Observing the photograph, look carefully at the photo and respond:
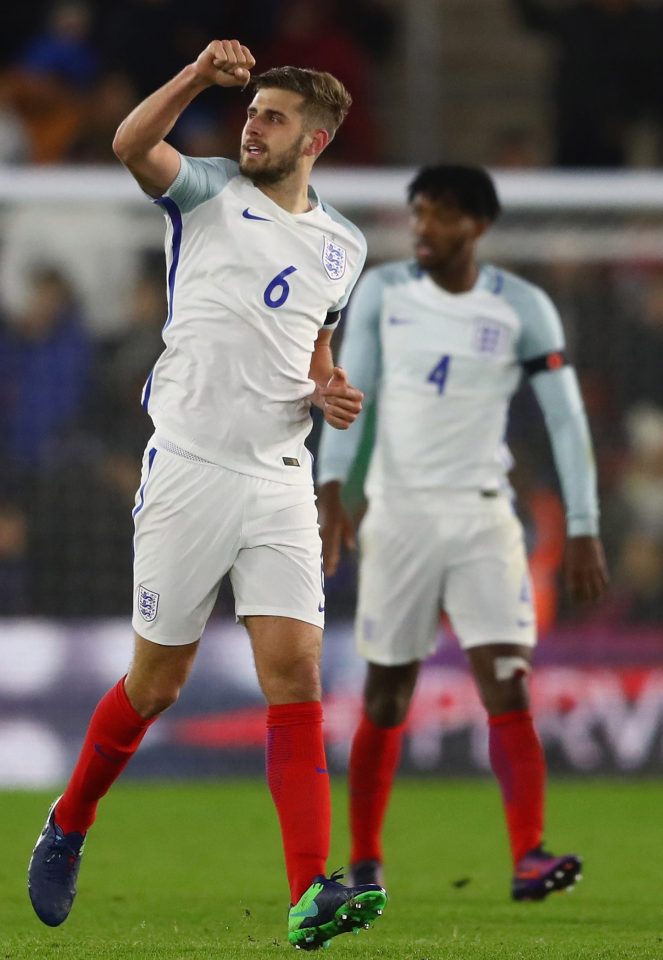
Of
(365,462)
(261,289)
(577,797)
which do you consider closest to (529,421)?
(577,797)

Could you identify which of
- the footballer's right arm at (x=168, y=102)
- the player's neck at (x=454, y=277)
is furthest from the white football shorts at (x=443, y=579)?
the footballer's right arm at (x=168, y=102)

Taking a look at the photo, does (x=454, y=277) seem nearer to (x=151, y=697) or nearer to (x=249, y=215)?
(x=249, y=215)

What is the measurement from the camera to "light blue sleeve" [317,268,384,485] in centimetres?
623

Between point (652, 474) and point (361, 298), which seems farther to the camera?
point (652, 474)

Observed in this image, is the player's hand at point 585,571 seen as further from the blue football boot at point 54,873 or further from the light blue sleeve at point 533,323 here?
the blue football boot at point 54,873

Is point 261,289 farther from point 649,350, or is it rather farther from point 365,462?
point 649,350

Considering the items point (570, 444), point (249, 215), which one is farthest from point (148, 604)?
point (570, 444)

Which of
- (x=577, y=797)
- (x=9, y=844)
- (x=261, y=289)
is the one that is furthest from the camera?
(x=577, y=797)

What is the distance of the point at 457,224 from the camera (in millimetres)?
6340

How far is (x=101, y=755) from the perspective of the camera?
491 cm

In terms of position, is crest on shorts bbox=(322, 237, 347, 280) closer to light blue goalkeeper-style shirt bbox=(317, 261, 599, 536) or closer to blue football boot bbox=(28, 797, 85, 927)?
light blue goalkeeper-style shirt bbox=(317, 261, 599, 536)

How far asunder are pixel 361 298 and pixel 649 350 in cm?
437

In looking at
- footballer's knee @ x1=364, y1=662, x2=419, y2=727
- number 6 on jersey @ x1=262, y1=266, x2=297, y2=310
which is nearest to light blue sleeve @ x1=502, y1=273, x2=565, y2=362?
footballer's knee @ x1=364, y1=662, x2=419, y2=727

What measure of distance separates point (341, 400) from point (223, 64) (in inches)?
35.0
